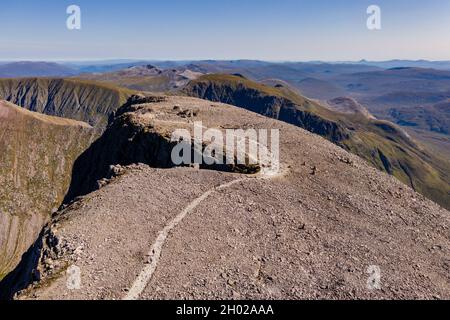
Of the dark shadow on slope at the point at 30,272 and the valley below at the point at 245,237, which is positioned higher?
the valley below at the point at 245,237

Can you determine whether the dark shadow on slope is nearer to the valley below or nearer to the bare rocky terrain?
the valley below

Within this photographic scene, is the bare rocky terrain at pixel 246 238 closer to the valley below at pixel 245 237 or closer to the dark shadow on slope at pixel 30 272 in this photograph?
the valley below at pixel 245 237

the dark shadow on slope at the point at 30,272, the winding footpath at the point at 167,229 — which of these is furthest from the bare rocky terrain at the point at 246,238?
the dark shadow on slope at the point at 30,272

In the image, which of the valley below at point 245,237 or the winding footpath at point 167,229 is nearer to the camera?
the winding footpath at point 167,229

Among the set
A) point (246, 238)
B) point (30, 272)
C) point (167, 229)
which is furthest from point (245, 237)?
point (30, 272)

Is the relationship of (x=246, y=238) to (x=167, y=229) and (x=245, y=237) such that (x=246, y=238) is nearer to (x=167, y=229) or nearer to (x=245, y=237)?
(x=245, y=237)

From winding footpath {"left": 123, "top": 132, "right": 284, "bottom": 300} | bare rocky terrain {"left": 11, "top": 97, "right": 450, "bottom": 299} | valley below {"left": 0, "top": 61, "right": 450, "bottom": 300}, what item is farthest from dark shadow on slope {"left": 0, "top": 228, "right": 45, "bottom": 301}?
winding footpath {"left": 123, "top": 132, "right": 284, "bottom": 300}
